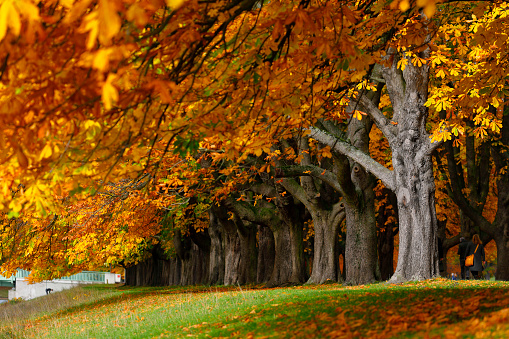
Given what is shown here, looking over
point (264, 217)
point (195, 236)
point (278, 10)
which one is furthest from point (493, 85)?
point (195, 236)

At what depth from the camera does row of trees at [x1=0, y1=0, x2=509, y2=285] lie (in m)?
4.59

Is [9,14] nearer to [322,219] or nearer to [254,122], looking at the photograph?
[254,122]

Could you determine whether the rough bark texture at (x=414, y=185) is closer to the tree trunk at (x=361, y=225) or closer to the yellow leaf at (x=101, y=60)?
the tree trunk at (x=361, y=225)

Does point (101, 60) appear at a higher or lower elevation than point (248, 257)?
higher

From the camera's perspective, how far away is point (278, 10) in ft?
18.3

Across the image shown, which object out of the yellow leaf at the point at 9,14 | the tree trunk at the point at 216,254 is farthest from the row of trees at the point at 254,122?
the tree trunk at the point at 216,254

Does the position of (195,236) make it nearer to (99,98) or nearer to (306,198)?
(306,198)

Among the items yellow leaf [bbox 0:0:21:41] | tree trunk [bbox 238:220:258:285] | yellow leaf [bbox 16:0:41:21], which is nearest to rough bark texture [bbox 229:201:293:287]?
tree trunk [bbox 238:220:258:285]

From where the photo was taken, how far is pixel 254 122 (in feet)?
23.2

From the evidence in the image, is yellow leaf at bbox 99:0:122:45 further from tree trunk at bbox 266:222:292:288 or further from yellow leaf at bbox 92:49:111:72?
tree trunk at bbox 266:222:292:288

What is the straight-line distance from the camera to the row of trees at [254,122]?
4590 mm

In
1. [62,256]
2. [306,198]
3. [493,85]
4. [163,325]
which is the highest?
[493,85]

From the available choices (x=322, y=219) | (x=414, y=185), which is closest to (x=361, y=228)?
(x=322, y=219)

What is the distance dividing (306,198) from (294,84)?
12253 millimetres
